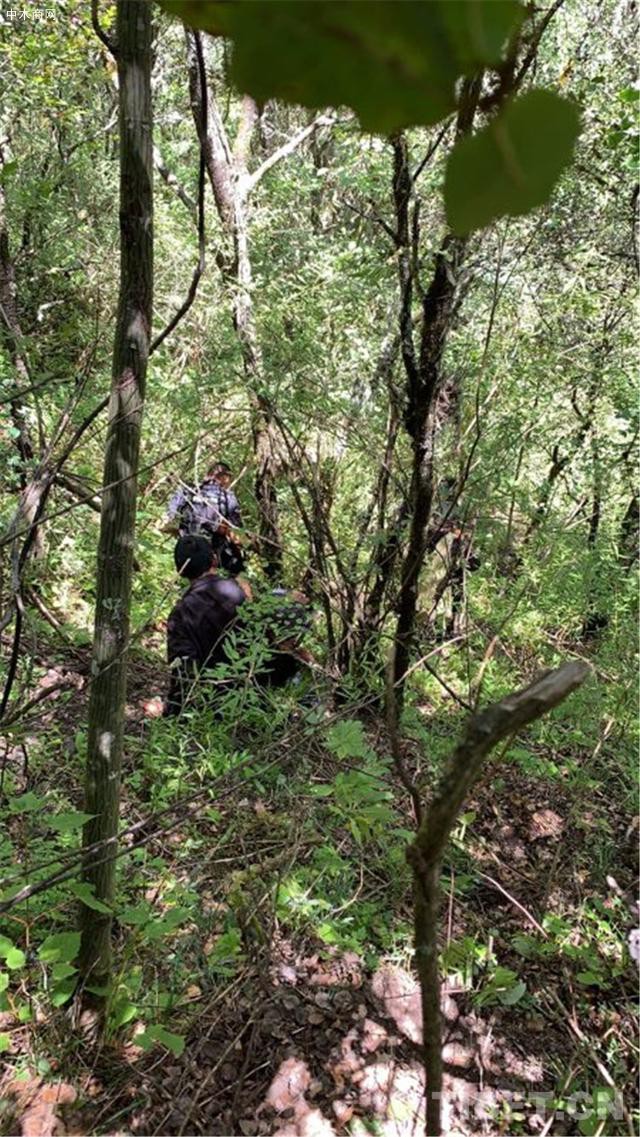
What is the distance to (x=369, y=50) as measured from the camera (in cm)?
26

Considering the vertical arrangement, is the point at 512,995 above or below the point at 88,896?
below

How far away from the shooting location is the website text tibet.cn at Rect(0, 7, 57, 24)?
488 cm

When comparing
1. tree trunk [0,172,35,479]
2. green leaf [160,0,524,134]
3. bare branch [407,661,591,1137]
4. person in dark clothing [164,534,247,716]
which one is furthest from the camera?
tree trunk [0,172,35,479]

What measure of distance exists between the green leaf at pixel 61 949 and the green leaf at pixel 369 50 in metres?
1.81

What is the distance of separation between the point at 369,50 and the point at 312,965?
254 centimetres

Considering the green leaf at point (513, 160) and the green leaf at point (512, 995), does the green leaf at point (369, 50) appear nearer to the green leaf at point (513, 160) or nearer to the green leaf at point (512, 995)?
the green leaf at point (513, 160)

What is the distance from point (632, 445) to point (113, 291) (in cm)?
476

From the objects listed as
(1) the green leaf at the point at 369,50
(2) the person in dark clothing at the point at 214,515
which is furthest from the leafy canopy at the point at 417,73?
(2) the person in dark clothing at the point at 214,515

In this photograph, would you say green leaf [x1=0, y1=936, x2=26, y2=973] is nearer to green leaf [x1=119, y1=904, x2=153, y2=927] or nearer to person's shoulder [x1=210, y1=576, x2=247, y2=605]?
green leaf [x1=119, y1=904, x2=153, y2=927]

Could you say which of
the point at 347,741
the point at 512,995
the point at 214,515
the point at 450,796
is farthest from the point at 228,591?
the point at 450,796

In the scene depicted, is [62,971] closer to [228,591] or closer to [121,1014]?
[121,1014]

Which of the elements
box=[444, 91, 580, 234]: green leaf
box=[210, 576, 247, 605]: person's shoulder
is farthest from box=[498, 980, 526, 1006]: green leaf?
box=[444, 91, 580, 234]: green leaf

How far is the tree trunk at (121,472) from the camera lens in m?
1.15

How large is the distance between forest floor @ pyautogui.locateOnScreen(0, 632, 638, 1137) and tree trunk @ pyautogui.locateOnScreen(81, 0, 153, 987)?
0.14 m
